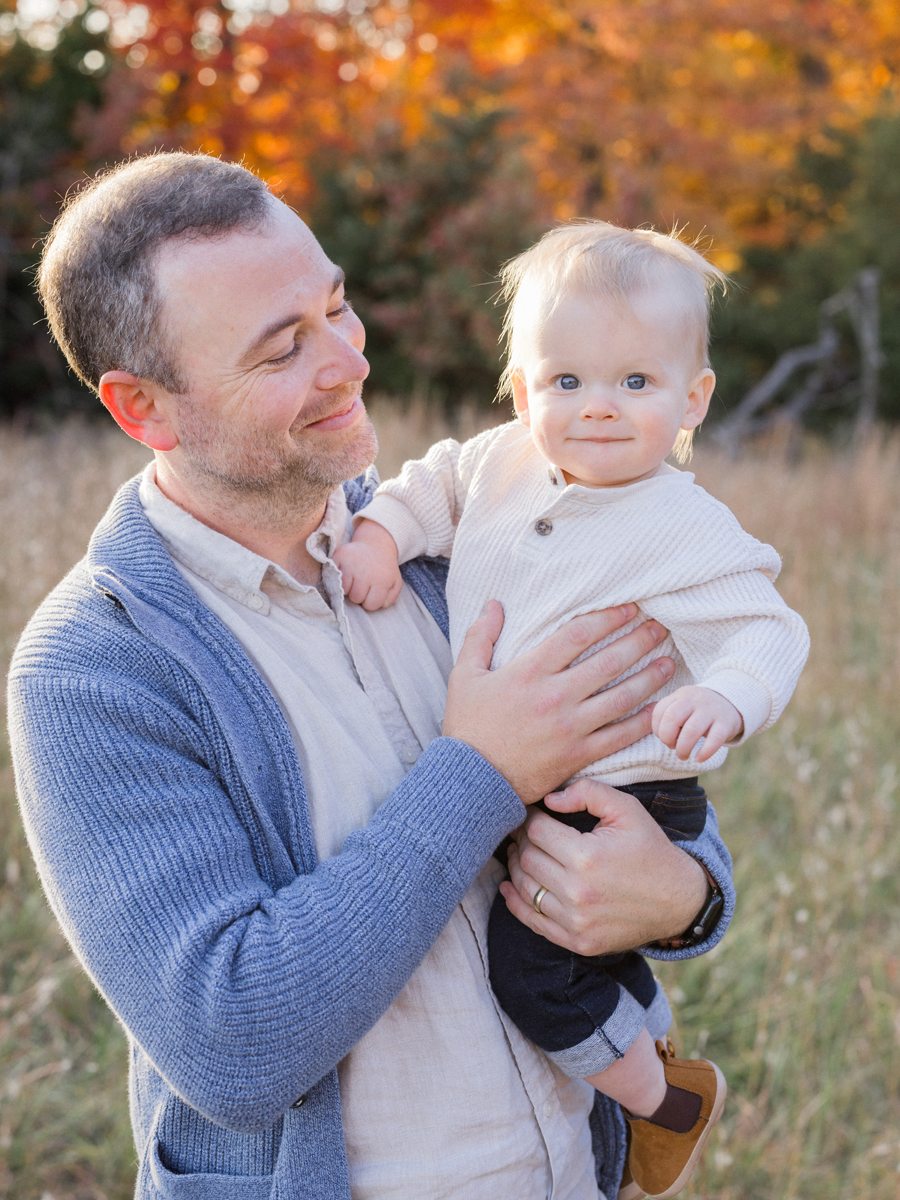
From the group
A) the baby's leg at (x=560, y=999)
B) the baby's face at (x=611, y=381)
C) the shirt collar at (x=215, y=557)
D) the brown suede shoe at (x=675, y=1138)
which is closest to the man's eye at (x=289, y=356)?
the shirt collar at (x=215, y=557)

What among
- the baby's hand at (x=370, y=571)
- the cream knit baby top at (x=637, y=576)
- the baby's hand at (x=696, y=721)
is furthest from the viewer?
the baby's hand at (x=370, y=571)

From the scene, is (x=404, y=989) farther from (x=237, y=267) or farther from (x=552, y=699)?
(x=237, y=267)

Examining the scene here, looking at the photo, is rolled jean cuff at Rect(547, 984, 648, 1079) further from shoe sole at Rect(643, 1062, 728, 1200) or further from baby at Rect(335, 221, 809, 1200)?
shoe sole at Rect(643, 1062, 728, 1200)

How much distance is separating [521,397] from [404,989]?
100 cm

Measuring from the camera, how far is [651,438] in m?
1.69

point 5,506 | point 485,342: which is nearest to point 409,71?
point 485,342

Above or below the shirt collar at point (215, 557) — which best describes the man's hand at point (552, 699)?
below

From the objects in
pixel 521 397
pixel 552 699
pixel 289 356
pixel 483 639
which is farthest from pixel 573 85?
pixel 552 699

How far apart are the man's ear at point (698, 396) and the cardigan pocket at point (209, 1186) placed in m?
1.32

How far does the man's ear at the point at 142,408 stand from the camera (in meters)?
1.66

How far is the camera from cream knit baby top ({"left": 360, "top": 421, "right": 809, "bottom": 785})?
1608 millimetres

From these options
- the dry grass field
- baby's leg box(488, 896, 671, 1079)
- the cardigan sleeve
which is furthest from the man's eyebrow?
the dry grass field

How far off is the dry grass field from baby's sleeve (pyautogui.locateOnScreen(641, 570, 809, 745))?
→ 1163 mm

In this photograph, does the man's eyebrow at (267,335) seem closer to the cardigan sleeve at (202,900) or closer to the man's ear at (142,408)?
the man's ear at (142,408)
